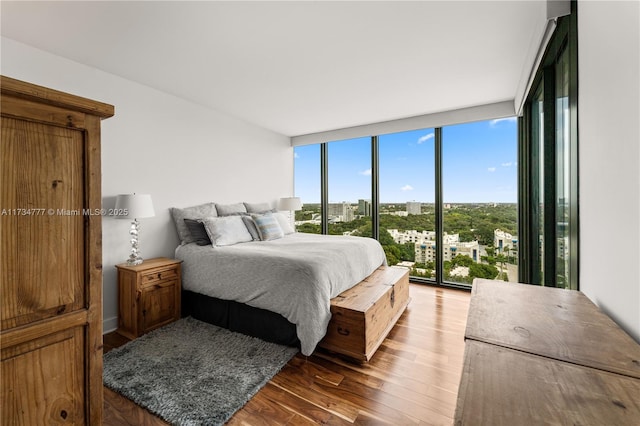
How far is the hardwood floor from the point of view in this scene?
1603mm

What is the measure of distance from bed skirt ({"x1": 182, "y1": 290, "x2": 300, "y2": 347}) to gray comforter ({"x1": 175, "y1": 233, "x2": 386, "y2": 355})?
88 mm

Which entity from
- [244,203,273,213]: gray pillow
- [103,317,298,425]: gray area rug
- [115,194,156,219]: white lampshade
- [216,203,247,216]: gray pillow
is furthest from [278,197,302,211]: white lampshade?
[103,317,298,425]: gray area rug

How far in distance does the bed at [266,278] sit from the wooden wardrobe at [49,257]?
140 centimetres

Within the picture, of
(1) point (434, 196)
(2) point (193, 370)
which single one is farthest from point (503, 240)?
(2) point (193, 370)

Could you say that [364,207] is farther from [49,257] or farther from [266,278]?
[49,257]

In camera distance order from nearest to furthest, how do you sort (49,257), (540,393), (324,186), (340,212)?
(540,393)
(49,257)
(340,212)
(324,186)

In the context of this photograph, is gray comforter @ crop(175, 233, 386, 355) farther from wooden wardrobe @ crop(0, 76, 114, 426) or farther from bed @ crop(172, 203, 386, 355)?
wooden wardrobe @ crop(0, 76, 114, 426)

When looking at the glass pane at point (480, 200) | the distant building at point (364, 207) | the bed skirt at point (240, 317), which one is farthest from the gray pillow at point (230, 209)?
the glass pane at point (480, 200)

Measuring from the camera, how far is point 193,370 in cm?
201

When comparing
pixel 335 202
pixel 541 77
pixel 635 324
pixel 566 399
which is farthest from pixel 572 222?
pixel 335 202

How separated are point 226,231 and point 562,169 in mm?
2995

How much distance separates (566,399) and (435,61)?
266 centimetres

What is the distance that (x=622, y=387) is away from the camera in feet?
1.93

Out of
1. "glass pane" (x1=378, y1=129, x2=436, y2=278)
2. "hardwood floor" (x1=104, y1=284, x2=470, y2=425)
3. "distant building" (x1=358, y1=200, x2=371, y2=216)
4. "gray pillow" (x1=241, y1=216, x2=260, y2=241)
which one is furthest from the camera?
"distant building" (x1=358, y1=200, x2=371, y2=216)
